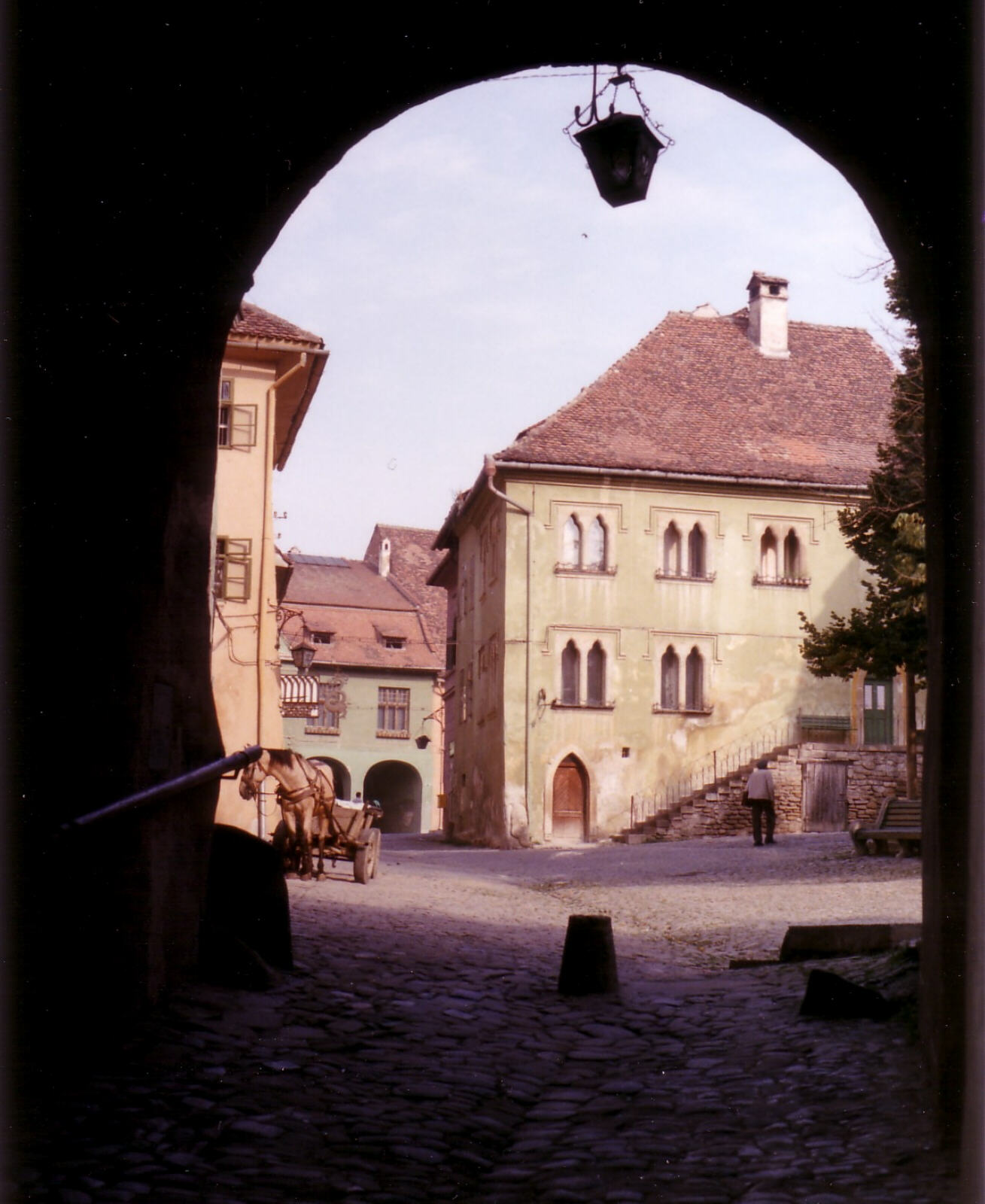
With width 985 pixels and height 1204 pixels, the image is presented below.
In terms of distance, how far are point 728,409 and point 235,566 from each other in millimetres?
17263

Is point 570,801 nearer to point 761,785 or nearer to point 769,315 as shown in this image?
point 761,785

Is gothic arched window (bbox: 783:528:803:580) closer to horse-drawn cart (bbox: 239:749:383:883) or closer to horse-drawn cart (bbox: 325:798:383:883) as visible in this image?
horse-drawn cart (bbox: 239:749:383:883)

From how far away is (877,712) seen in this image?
115 feet

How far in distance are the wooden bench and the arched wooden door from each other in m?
11.8

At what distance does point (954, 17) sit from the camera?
4.89 meters

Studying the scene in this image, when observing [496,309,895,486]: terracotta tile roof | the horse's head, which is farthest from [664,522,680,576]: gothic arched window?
the horse's head

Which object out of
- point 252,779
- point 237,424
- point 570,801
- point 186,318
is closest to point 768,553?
point 570,801

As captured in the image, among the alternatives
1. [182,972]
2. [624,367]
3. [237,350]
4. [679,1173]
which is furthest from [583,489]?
[679,1173]

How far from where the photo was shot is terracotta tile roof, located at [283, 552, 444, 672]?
5938 cm

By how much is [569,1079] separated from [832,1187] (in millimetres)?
1997

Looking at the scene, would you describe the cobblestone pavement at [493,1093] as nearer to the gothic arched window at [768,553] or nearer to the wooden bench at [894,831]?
the wooden bench at [894,831]

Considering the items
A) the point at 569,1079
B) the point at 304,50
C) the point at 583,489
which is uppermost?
the point at 583,489

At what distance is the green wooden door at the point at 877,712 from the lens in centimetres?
3500

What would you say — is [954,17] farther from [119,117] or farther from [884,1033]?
[884,1033]
